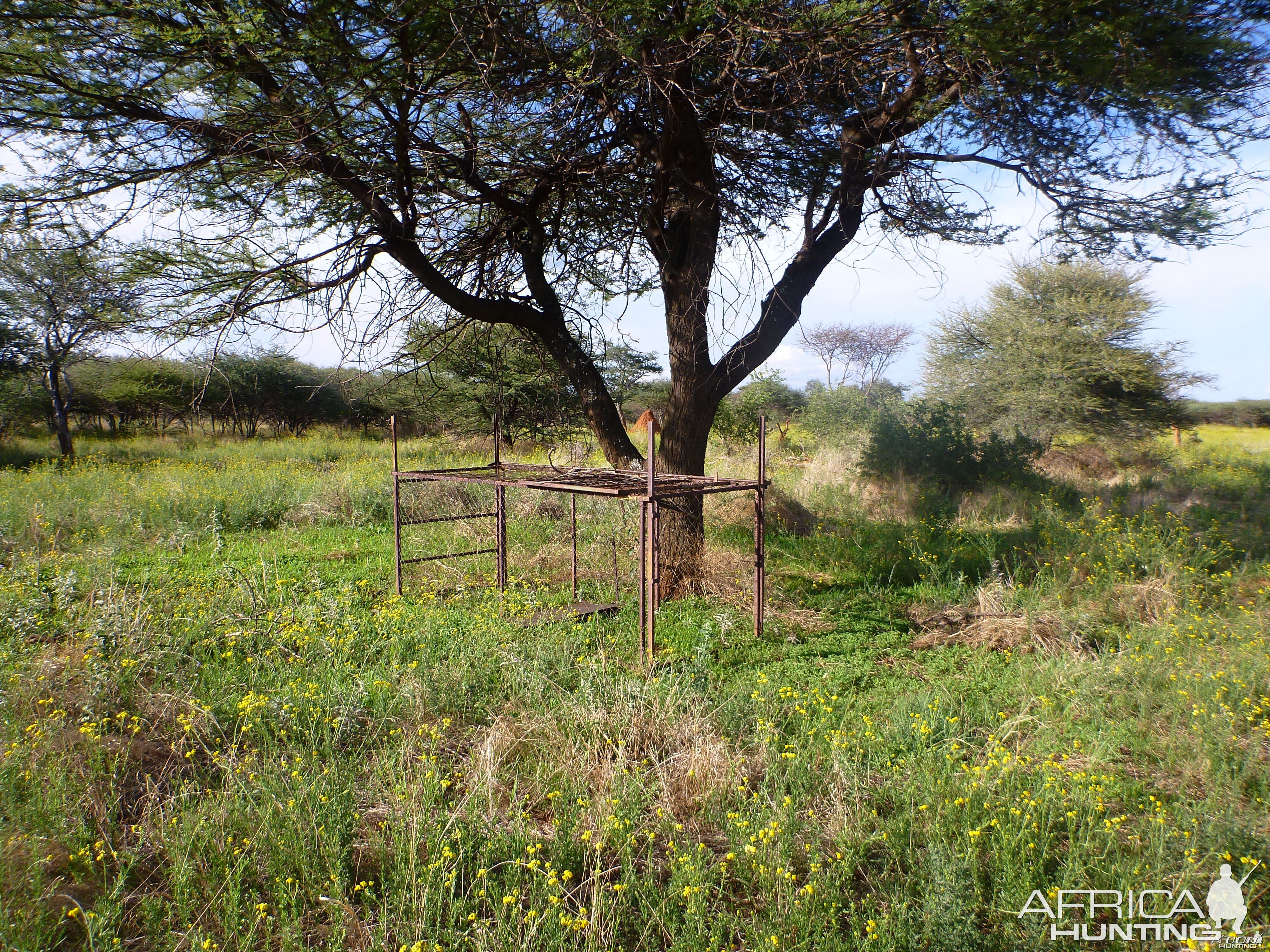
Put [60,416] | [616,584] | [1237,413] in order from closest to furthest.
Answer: [616,584]
[60,416]
[1237,413]

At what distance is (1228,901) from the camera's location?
243 cm

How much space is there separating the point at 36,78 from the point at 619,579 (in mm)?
6350

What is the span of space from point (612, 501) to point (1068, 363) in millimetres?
13140

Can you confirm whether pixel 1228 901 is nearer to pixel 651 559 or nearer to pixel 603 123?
pixel 651 559

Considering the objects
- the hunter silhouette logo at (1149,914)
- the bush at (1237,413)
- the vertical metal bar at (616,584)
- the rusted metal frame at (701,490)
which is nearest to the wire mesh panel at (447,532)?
the vertical metal bar at (616,584)

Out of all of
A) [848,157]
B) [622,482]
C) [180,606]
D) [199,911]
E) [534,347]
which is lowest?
[199,911]

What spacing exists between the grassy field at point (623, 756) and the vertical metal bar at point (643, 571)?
0.23 m

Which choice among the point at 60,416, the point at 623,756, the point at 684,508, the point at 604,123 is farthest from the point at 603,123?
the point at 60,416

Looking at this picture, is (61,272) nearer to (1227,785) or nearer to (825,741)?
(825,741)

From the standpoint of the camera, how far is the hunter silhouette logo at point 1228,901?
2.37 m

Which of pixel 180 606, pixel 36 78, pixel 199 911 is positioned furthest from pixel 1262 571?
pixel 36 78

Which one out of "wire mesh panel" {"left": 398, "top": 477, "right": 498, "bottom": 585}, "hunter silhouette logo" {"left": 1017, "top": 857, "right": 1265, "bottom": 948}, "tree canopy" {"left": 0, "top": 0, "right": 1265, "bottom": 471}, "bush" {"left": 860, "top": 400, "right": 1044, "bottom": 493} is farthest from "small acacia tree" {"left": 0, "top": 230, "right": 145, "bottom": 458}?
"bush" {"left": 860, "top": 400, "right": 1044, "bottom": 493}

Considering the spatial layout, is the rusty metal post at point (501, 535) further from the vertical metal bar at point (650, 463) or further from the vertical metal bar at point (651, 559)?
the vertical metal bar at point (650, 463)

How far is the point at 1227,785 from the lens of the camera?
3264 millimetres
